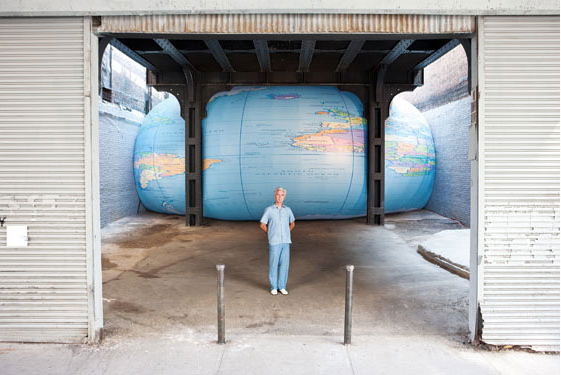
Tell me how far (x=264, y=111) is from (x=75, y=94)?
27.9 feet

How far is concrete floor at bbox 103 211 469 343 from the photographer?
17.0ft

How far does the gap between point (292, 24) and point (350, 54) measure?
6.83 meters

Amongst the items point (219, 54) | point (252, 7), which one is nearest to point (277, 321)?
point (252, 7)

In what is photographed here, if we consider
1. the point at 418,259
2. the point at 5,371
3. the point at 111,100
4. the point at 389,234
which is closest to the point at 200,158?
the point at 111,100

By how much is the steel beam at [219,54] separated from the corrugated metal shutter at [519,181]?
6.80 metres

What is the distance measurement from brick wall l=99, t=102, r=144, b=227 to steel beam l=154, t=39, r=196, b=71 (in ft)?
9.92

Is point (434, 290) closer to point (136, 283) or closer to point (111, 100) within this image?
point (136, 283)

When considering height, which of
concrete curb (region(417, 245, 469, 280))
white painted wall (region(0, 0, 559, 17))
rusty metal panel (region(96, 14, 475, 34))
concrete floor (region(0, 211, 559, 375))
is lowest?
concrete floor (region(0, 211, 559, 375))

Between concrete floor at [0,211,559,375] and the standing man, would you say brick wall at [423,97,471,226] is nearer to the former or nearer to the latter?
concrete floor at [0,211,559,375]

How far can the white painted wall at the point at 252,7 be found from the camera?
4410mm

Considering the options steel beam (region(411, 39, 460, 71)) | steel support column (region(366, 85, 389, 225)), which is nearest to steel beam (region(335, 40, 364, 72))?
steel support column (region(366, 85, 389, 225))

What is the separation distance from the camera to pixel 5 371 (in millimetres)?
3932

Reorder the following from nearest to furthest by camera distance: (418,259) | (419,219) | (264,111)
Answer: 1. (418,259)
2. (264,111)
3. (419,219)

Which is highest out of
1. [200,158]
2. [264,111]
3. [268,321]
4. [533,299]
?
[264,111]
